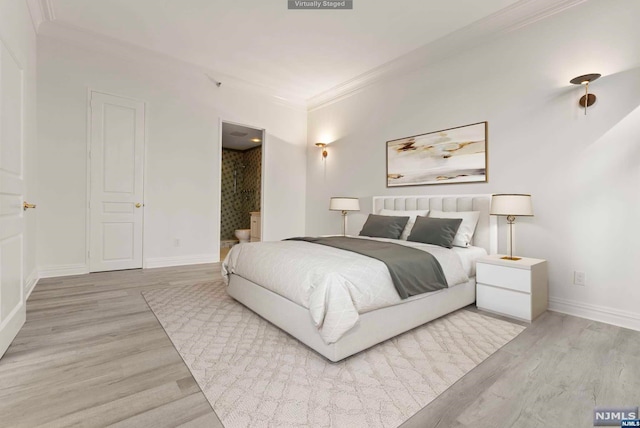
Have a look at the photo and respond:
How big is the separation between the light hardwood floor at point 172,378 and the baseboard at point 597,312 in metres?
0.12

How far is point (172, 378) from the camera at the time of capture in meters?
1.67

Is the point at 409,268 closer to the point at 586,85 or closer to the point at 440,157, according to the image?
the point at 440,157

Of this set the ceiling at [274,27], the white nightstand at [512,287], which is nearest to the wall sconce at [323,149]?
the ceiling at [274,27]

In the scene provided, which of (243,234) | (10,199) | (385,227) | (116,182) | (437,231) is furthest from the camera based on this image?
(243,234)

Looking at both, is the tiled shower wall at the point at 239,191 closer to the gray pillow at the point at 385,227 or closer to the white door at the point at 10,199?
the gray pillow at the point at 385,227

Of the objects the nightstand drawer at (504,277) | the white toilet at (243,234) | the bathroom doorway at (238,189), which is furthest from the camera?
the bathroom doorway at (238,189)

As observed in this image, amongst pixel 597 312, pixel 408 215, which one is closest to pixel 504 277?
pixel 597 312

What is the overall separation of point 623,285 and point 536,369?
152 centimetres

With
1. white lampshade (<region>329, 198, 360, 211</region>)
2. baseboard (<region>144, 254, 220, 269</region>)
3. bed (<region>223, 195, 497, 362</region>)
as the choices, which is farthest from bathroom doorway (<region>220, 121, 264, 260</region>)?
bed (<region>223, 195, 497, 362</region>)

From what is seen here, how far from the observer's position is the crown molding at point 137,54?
12.1 feet

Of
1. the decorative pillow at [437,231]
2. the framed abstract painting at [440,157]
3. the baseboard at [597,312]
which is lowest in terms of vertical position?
the baseboard at [597,312]

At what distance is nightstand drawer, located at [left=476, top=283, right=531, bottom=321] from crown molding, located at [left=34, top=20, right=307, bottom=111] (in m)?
4.57

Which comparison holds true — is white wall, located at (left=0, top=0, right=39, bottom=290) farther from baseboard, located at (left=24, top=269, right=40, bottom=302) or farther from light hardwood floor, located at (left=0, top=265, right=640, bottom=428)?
light hardwood floor, located at (left=0, top=265, right=640, bottom=428)

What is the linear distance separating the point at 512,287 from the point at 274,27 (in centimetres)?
373
